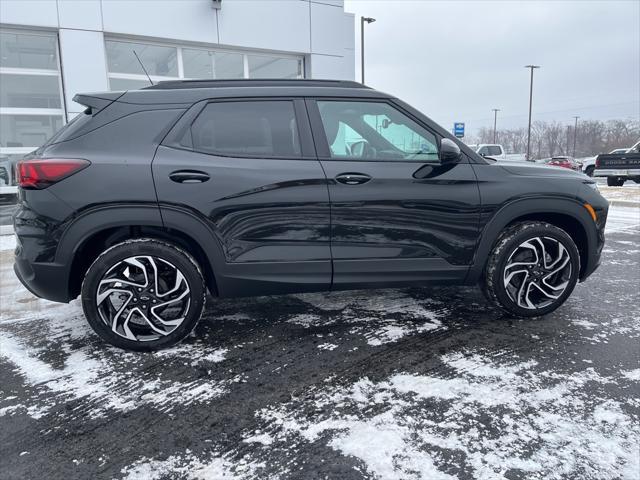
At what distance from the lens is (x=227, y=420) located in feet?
7.26

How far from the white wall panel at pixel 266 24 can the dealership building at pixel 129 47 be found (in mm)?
22

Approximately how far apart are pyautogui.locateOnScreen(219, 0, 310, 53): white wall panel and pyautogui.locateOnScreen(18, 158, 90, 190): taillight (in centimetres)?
852

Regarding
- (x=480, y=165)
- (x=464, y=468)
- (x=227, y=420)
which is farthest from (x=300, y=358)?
(x=480, y=165)

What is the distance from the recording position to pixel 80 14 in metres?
8.79

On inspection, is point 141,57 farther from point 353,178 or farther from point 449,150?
point 449,150

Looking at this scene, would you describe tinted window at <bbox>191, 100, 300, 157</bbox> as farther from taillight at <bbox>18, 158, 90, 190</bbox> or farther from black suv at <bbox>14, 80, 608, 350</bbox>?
taillight at <bbox>18, 158, 90, 190</bbox>

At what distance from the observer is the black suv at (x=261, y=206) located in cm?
280

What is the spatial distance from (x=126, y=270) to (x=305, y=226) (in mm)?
1217

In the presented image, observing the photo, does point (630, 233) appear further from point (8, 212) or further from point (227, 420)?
point (8, 212)

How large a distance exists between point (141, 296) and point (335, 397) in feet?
4.72

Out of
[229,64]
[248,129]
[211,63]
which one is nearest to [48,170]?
[248,129]

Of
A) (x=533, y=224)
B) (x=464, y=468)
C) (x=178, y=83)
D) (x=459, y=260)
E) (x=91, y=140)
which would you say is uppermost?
(x=178, y=83)

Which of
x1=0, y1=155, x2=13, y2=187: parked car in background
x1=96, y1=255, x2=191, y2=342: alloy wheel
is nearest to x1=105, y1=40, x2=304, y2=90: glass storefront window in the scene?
x1=0, y1=155, x2=13, y2=187: parked car in background

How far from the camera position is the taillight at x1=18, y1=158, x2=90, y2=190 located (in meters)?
2.73
